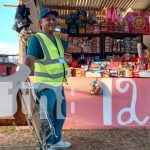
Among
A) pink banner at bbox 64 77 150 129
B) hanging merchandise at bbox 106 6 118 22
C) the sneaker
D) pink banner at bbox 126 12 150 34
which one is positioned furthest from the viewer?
pink banner at bbox 126 12 150 34

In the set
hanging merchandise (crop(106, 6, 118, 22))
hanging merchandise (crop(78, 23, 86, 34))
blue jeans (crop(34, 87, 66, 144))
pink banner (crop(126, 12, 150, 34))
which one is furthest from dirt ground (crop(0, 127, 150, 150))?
pink banner (crop(126, 12, 150, 34))

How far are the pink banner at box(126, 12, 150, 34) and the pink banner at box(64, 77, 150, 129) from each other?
3.65 metres

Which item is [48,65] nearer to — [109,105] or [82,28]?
[109,105]

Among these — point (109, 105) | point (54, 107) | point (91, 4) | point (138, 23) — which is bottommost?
point (109, 105)

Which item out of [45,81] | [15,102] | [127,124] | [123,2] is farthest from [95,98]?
[123,2]

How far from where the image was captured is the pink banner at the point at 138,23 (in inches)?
367

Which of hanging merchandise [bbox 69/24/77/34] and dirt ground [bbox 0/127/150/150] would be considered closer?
dirt ground [bbox 0/127/150/150]

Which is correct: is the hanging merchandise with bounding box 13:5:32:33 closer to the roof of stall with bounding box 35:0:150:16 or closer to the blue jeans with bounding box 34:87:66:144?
the blue jeans with bounding box 34:87:66:144

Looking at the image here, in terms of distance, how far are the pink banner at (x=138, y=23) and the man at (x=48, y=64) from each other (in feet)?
17.0

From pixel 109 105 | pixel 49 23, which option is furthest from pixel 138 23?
pixel 49 23

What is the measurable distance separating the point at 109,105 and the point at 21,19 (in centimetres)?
191

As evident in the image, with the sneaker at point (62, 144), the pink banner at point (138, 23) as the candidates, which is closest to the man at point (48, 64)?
the sneaker at point (62, 144)

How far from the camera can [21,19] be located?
5730mm

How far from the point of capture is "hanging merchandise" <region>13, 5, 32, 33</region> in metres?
Answer: 5.68
